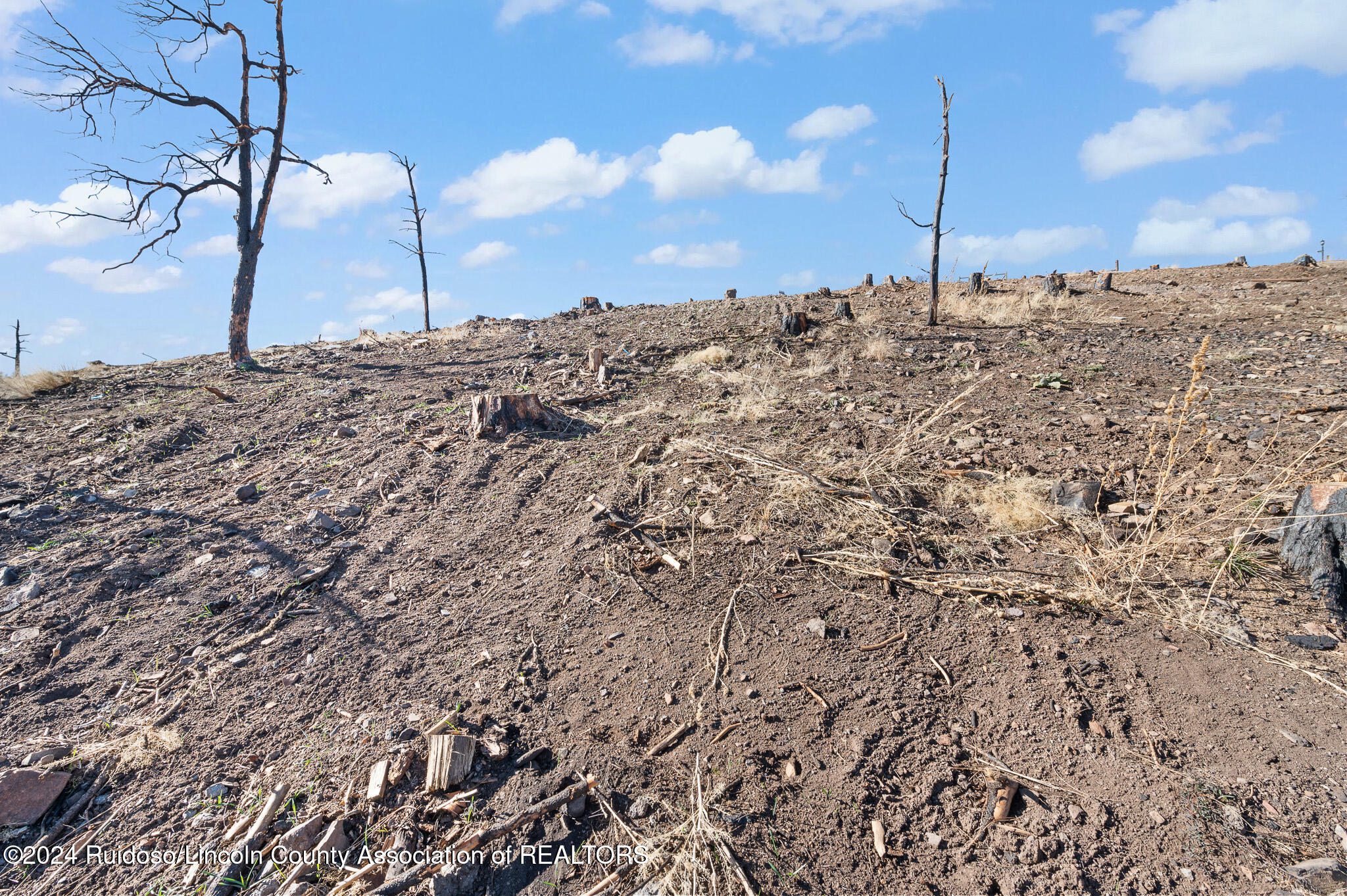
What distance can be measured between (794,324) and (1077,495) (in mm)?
5237

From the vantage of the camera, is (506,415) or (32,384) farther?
(32,384)

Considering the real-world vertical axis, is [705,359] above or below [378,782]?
above

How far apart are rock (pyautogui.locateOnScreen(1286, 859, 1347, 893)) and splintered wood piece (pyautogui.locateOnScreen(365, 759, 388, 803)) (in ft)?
11.5

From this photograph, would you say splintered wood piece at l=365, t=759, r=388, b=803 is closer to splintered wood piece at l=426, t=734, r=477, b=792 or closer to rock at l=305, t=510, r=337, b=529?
splintered wood piece at l=426, t=734, r=477, b=792

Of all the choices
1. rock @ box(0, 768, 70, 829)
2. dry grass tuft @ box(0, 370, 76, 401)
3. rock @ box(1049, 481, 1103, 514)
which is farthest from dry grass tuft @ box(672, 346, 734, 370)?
dry grass tuft @ box(0, 370, 76, 401)

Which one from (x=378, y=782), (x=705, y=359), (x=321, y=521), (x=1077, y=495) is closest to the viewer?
(x=378, y=782)

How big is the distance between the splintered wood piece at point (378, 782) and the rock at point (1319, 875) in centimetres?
349

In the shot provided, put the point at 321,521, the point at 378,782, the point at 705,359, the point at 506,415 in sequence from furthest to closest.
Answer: the point at 705,359 → the point at 506,415 → the point at 321,521 → the point at 378,782

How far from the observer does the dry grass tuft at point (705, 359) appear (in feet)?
25.3

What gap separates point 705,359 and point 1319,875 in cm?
644

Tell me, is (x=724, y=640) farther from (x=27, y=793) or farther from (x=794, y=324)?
(x=794, y=324)

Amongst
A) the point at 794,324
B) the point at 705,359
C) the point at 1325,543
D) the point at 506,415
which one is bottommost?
the point at 1325,543

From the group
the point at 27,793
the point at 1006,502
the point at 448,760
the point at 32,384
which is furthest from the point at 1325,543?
the point at 32,384

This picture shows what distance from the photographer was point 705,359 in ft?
25.7
